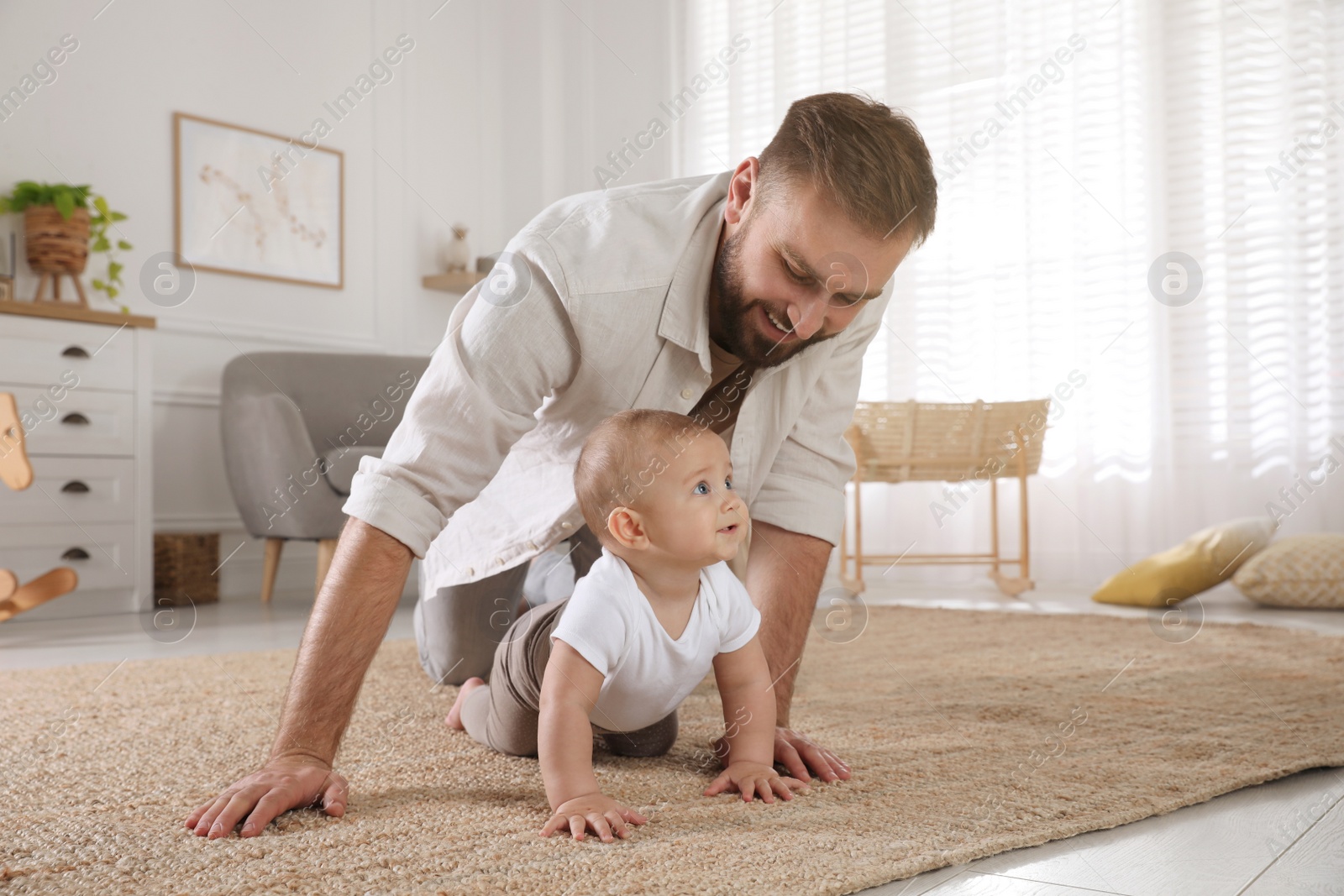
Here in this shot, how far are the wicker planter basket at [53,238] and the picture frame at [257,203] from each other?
0.43 meters

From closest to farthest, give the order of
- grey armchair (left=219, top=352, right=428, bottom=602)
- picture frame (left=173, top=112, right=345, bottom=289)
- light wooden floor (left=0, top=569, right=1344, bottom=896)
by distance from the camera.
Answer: light wooden floor (left=0, top=569, right=1344, bottom=896), grey armchair (left=219, top=352, right=428, bottom=602), picture frame (left=173, top=112, right=345, bottom=289)

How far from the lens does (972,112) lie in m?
3.70

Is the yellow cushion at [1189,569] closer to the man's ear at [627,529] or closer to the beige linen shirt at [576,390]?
the beige linen shirt at [576,390]

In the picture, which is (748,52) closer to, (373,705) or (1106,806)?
(373,705)

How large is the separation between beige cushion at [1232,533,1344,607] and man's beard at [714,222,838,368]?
2173 mm

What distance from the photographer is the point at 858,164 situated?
3.29 feet

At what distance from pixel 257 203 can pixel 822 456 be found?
114 inches

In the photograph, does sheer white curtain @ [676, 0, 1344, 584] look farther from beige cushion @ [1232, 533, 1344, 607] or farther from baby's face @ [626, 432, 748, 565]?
baby's face @ [626, 432, 748, 565]

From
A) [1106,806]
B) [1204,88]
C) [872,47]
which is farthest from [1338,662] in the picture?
[872,47]

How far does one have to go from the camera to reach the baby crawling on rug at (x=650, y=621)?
84 centimetres

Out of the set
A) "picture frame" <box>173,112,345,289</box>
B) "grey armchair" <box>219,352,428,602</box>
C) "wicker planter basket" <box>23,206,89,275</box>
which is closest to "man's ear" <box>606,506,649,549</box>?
"grey armchair" <box>219,352,428,602</box>

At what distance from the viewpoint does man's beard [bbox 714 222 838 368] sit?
1078 mm

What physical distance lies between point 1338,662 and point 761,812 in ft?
4.29

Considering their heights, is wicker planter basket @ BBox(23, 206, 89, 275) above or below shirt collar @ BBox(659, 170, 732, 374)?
above
